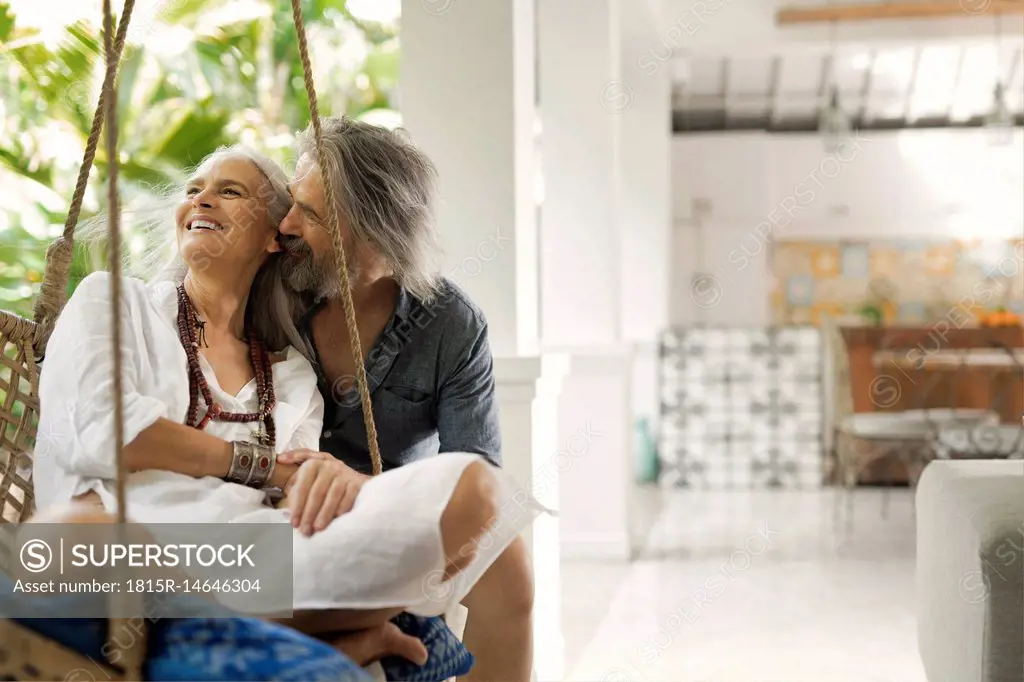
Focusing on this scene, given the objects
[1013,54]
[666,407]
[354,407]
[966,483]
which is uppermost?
[1013,54]

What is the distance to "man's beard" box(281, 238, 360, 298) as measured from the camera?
1.72m

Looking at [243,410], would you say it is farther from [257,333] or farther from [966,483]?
[966,483]

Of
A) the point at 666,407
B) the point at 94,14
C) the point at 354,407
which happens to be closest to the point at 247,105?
the point at 94,14

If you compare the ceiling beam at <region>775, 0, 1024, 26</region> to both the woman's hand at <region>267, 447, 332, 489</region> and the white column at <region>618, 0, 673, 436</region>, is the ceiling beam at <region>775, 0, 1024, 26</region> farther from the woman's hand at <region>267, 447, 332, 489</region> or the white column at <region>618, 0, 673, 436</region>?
the woman's hand at <region>267, 447, 332, 489</region>

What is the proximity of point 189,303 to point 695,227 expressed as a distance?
8080mm

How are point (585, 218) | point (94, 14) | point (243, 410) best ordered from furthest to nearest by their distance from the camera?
point (585, 218) < point (94, 14) < point (243, 410)

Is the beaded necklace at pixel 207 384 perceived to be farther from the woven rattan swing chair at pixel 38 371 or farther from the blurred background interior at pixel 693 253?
the blurred background interior at pixel 693 253

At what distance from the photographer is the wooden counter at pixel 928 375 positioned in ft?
19.4

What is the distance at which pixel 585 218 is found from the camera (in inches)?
168

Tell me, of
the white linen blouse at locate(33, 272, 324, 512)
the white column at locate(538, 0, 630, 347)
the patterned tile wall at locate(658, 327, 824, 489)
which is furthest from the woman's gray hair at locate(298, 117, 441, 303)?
the patterned tile wall at locate(658, 327, 824, 489)

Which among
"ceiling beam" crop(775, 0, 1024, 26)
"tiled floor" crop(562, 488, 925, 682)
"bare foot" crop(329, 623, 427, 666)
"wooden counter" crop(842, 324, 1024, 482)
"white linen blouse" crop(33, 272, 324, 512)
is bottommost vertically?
"tiled floor" crop(562, 488, 925, 682)

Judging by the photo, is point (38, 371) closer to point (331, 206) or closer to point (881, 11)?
point (331, 206)

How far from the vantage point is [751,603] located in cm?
347

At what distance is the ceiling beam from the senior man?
4913mm
